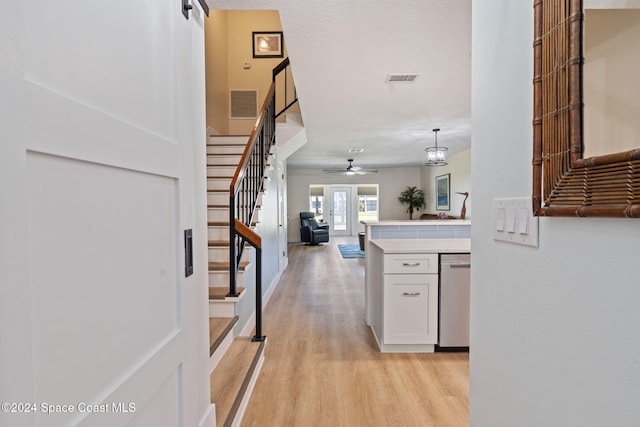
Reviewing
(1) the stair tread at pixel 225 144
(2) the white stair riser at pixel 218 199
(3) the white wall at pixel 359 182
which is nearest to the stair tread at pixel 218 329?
(2) the white stair riser at pixel 218 199

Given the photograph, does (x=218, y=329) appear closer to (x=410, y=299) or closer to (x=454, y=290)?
(x=410, y=299)

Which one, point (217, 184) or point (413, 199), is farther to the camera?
point (413, 199)

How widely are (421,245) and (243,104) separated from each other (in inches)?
186

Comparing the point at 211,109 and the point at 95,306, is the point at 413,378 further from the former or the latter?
the point at 211,109

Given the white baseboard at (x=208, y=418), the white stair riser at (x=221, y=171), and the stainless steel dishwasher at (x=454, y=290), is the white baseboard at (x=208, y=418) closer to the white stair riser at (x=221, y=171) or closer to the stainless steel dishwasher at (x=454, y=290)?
the stainless steel dishwasher at (x=454, y=290)

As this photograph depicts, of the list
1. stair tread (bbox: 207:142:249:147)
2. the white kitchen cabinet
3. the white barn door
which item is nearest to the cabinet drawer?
the white kitchen cabinet

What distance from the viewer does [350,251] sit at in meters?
8.52

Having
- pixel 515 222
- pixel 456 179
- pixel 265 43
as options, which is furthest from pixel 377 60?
pixel 456 179

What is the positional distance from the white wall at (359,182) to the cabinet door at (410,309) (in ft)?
27.1

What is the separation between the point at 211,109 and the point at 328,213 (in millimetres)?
6970

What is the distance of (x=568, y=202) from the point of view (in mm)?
664

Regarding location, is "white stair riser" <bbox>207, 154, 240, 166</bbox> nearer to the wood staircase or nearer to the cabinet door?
the wood staircase

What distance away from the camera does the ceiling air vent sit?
9.70 ft

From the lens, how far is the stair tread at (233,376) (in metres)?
1.74
